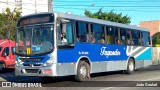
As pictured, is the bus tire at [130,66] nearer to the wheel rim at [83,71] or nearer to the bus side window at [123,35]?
the bus side window at [123,35]

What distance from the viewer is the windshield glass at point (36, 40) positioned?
14.8 m

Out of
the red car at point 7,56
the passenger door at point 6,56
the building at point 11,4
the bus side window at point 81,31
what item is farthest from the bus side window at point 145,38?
the building at point 11,4

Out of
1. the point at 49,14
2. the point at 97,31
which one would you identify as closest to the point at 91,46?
the point at 97,31

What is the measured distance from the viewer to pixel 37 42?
14.9 meters

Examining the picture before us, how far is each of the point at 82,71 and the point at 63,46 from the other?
6.44 feet

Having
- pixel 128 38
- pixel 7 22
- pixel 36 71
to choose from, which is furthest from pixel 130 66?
pixel 7 22

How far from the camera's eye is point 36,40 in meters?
15.0

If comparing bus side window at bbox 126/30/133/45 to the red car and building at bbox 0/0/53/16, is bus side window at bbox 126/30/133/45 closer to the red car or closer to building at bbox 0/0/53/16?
the red car

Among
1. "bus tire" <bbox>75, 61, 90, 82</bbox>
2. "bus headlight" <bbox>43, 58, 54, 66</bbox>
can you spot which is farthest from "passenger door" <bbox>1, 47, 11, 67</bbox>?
"bus headlight" <bbox>43, 58, 54, 66</bbox>

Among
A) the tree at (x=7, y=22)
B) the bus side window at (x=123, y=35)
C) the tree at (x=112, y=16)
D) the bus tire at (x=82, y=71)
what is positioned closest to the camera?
the bus tire at (x=82, y=71)

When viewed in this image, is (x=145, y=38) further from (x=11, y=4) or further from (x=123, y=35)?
(x=11, y=4)

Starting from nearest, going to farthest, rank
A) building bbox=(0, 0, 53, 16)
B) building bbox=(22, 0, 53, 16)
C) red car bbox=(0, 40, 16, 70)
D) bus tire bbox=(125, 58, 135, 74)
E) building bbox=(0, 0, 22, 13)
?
bus tire bbox=(125, 58, 135, 74) → red car bbox=(0, 40, 16, 70) → building bbox=(0, 0, 22, 13) → building bbox=(0, 0, 53, 16) → building bbox=(22, 0, 53, 16)

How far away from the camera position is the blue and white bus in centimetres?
1480

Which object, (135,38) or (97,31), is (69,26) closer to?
(97,31)
